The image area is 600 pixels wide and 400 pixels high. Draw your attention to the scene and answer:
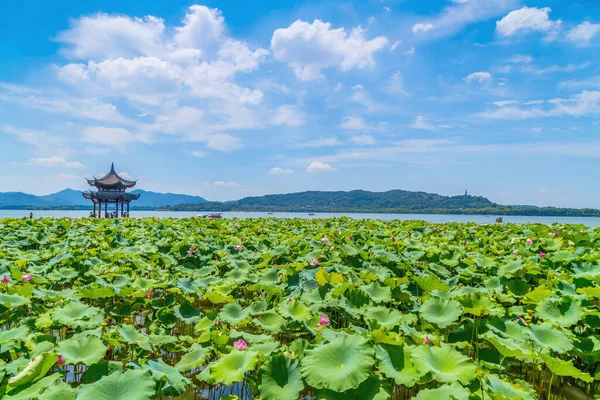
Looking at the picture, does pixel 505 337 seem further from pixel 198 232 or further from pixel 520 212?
pixel 520 212

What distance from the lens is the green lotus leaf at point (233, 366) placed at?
185 centimetres

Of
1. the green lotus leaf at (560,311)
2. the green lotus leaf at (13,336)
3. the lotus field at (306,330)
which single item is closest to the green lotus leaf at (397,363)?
the lotus field at (306,330)

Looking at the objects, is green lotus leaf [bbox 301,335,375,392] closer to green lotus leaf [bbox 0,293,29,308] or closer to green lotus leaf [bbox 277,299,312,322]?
green lotus leaf [bbox 277,299,312,322]

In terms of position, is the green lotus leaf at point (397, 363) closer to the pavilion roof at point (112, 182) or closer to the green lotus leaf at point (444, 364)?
the green lotus leaf at point (444, 364)

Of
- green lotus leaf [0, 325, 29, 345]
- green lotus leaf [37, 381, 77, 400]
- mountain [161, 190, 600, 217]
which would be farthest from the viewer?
mountain [161, 190, 600, 217]

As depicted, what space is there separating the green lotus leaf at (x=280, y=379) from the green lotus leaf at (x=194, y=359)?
54cm

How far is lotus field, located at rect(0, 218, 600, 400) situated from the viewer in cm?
180

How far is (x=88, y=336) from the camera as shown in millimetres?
2221

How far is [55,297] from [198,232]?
5.16m

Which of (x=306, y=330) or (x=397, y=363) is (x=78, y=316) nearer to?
(x=306, y=330)

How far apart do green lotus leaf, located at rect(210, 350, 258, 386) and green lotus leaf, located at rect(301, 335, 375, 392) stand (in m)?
0.29

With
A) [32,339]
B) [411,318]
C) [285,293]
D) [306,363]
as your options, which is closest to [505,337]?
[411,318]

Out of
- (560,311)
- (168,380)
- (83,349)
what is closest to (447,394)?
(168,380)

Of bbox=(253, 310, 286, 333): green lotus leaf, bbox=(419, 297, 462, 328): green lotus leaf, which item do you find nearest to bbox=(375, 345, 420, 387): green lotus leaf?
bbox=(419, 297, 462, 328): green lotus leaf
